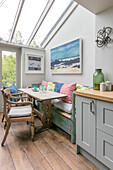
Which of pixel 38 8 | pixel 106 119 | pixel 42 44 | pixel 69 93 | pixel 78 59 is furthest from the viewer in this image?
pixel 42 44

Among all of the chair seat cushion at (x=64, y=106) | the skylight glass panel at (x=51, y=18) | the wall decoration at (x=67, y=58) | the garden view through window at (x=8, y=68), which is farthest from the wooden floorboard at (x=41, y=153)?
the skylight glass panel at (x=51, y=18)

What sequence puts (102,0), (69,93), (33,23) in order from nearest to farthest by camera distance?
(102,0)
(69,93)
(33,23)

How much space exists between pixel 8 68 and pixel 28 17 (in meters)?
1.65

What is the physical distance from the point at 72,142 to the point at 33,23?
3213 millimetres

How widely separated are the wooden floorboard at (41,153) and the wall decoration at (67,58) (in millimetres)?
1544

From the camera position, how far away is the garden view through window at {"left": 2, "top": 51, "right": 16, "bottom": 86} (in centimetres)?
358

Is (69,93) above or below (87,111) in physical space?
above

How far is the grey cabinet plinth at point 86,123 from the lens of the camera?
1.36 meters

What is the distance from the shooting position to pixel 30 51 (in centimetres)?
384

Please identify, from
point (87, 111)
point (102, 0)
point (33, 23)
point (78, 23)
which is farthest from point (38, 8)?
point (87, 111)

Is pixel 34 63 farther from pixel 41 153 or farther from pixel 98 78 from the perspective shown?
pixel 41 153

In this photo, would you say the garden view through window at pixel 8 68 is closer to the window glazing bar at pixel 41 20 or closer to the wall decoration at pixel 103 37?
the window glazing bar at pixel 41 20

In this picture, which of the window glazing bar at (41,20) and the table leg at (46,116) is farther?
Answer: the window glazing bar at (41,20)

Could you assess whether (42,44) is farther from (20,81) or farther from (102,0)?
(102,0)
